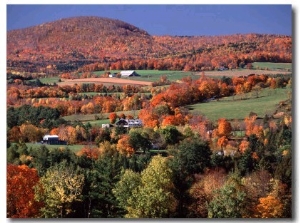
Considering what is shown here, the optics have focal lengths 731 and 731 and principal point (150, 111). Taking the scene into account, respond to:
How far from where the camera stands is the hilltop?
8.58 meters

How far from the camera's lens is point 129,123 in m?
8.72

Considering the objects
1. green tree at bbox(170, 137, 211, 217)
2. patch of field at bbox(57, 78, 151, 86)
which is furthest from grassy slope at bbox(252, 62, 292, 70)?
patch of field at bbox(57, 78, 151, 86)

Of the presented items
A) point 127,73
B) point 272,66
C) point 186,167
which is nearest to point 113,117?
Answer: point 127,73

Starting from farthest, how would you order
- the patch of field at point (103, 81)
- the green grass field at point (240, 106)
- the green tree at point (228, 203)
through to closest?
the patch of field at point (103, 81) → the green grass field at point (240, 106) → the green tree at point (228, 203)

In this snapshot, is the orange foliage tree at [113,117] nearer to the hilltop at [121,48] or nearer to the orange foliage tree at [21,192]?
the hilltop at [121,48]

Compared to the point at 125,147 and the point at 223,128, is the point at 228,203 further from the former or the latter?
the point at 125,147

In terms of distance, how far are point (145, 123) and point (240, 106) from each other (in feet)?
3.76

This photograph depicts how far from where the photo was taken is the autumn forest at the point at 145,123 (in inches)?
334

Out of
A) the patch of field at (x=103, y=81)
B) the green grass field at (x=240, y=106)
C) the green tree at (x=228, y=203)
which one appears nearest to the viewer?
the green tree at (x=228, y=203)

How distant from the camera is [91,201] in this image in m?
8.59

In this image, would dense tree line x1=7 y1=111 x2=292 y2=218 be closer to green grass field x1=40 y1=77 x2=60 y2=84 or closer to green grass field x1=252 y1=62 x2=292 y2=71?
green grass field x1=252 y1=62 x2=292 y2=71

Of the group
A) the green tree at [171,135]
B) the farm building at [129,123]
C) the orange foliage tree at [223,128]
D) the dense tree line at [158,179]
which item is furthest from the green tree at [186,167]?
the farm building at [129,123]

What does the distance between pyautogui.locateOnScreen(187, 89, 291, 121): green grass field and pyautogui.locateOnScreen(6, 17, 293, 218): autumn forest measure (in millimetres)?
12

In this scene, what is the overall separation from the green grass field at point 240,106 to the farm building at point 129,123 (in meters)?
0.64
